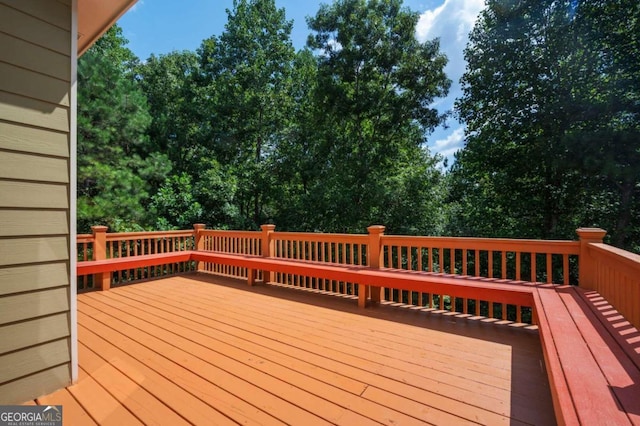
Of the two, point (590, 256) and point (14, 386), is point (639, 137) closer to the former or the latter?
point (590, 256)

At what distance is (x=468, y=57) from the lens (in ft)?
26.4

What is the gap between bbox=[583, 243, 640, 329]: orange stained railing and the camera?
69.1 inches

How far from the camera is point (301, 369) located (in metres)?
2.13

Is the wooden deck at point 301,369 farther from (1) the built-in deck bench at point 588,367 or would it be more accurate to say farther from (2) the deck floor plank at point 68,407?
(1) the built-in deck bench at point 588,367

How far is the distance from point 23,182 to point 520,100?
9085mm

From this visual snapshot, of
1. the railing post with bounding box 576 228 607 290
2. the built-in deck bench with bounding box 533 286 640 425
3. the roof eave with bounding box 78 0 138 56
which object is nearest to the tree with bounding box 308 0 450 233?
the railing post with bounding box 576 228 607 290

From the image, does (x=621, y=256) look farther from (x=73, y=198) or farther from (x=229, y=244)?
(x=229, y=244)

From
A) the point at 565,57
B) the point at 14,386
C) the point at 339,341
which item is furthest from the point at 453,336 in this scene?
the point at 565,57

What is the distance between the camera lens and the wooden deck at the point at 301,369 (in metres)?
1.65

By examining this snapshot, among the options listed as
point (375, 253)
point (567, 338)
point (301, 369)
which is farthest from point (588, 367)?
point (375, 253)

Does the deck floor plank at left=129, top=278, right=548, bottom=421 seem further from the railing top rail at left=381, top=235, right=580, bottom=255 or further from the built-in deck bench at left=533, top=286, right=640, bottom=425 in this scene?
the railing top rail at left=381, top=235, right=580, bottom=255

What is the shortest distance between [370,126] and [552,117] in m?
4.93

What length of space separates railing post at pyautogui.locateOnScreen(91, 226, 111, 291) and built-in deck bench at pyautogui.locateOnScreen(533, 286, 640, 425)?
5315mm

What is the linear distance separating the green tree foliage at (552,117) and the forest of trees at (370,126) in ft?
0.10
